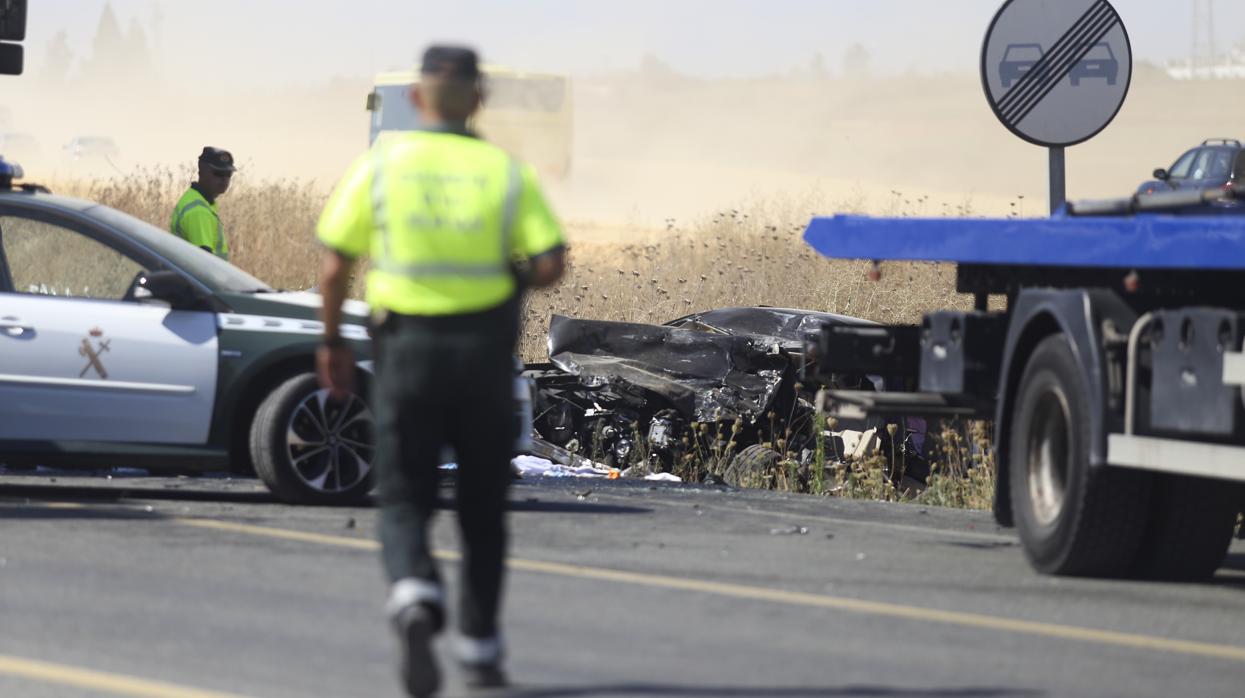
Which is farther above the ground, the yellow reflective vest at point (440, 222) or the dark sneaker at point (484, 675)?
the yellow reflective vest at point (440, 222)

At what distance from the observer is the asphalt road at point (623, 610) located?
6094 millimetres

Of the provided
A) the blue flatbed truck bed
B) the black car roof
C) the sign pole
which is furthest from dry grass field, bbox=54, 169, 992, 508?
the black car roof

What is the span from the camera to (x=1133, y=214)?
27.8 ft

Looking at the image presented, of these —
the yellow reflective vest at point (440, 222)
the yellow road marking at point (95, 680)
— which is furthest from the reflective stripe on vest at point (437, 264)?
the yellow road marking at point (95, 680)

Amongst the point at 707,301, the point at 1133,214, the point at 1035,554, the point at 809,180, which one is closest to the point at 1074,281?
the point at 1133,214

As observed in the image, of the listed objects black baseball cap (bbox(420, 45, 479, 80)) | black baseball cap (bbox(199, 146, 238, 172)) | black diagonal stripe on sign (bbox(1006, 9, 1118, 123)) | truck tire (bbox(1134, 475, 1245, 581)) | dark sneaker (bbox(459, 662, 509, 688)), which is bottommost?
dark sneaker (bbox(459, 662, 509, 688))

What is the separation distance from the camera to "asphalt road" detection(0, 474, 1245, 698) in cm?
609

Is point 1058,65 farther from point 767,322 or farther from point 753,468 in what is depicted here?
point 767,322

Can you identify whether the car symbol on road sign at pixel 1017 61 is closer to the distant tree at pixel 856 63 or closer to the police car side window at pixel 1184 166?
the police car side window at pixel 1184 166

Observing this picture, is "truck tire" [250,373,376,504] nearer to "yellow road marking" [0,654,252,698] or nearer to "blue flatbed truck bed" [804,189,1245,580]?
"blue flatbed truck bed" [804,189,1245,580]

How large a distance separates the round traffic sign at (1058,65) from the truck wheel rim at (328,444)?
3.80m

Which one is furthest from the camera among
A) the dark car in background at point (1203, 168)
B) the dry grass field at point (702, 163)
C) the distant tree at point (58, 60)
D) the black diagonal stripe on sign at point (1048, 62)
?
the distant tree at point (58, 60)

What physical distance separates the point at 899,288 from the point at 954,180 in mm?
76748

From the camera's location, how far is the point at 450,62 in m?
5.73
